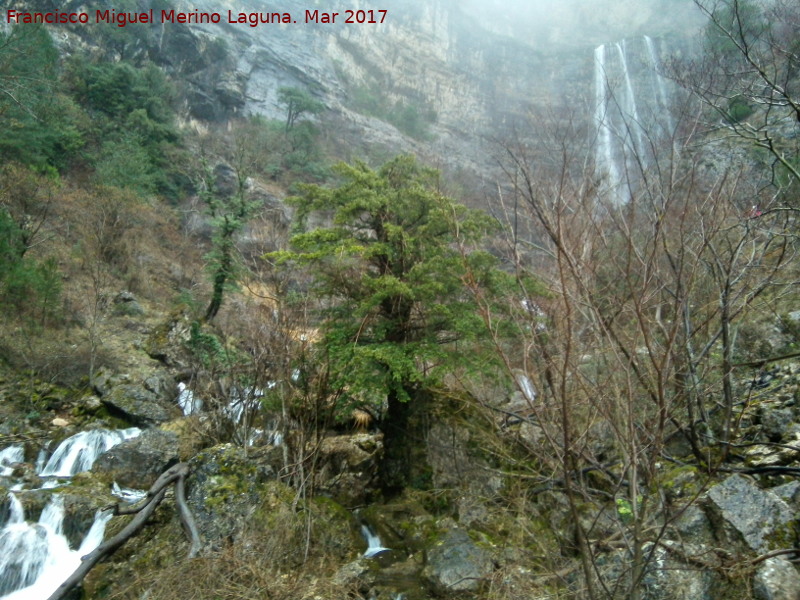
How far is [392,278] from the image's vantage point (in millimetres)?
7219

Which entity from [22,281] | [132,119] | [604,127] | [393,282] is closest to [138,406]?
[22,281]

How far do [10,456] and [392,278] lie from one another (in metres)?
7.77

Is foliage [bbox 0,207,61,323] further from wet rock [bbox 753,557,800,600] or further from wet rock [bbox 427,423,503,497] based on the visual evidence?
wet rock [bbox 753,557,800,600]

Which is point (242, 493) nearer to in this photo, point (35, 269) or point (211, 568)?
point (211, 568)

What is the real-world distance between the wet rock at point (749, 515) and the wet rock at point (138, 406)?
10451 mm

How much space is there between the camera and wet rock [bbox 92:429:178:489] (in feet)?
26.2

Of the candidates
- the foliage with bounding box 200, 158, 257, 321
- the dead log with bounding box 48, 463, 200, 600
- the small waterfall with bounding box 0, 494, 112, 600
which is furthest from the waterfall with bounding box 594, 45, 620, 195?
the foliage with bounding box 200, 158, 257, 321

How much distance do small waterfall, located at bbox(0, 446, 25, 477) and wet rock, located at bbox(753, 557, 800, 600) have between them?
409 inches

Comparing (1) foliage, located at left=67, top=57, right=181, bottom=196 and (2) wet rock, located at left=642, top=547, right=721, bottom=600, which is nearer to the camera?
(2) wet rock, located at left=642, top=547, right=721, bottom=600

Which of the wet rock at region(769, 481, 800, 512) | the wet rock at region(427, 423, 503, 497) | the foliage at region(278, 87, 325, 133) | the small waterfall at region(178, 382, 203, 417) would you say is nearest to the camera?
the wet rock at region(769, 481, 800, 512)

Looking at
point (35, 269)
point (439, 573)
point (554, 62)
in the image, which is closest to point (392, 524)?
point (439, 573)

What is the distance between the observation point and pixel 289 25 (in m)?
41.6

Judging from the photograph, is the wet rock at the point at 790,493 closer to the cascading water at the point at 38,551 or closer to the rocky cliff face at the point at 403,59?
the cascading water at the point at 38,551

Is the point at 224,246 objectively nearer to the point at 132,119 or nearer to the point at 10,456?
the point at 10,456
